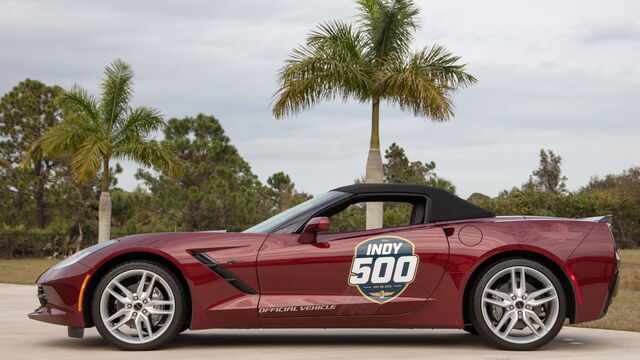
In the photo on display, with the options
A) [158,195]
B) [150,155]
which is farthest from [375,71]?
[158,195]

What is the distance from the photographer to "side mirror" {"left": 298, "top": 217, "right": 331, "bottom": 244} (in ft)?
21.2

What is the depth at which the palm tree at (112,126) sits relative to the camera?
2856cm

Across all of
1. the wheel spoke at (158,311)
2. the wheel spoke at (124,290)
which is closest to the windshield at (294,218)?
the wheel spoke at (158,311)

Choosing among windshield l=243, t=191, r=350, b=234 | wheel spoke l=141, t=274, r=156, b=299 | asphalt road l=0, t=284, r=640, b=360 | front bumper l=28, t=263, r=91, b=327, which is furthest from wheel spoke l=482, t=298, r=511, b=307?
front bumper l=28, t=263, r=91, b=327

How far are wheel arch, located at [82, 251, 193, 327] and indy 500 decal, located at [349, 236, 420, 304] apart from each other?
4.40ft

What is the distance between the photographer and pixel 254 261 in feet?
21.9

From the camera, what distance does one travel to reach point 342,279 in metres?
6.71

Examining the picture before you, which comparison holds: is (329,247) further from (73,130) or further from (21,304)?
(73,130)

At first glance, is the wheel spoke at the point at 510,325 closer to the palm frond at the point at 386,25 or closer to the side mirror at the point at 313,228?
the side mirror at the point at 313,228

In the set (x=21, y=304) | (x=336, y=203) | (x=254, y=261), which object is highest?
(x=336, y=203)

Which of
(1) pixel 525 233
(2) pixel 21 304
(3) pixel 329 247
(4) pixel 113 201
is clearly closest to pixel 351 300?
(3) pixel 329 247

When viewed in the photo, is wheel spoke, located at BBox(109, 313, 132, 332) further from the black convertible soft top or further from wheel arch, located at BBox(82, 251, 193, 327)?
the black convertible soft top

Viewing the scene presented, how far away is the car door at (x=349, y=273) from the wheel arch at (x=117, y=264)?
0.62 meters

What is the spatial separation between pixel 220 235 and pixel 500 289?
235cm
